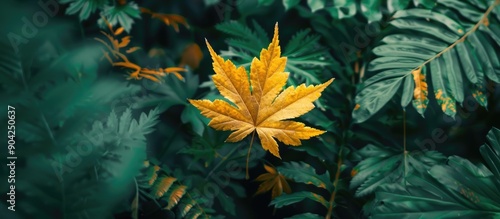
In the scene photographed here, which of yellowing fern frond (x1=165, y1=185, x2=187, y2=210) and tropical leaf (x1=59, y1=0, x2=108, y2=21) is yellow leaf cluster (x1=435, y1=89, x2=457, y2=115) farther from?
tropical leaf (x1=59, y1=0, x2=108, y2=21)

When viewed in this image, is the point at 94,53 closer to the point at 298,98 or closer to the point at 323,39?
the point at 298,98

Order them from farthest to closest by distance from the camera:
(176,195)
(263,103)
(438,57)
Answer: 1. (438,57)
2. (176,195)
3. (263,103)

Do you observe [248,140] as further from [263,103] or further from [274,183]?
[263,103]

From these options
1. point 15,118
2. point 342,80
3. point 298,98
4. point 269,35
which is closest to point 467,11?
point 342,80

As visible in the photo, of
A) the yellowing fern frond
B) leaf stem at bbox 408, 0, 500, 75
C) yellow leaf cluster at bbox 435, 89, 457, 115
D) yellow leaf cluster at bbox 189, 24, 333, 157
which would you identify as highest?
leaf stem at bbox 408, 0, 500, 75

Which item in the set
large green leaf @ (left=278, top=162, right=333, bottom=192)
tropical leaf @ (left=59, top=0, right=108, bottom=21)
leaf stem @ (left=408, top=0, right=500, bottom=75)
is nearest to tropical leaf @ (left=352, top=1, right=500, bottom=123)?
leaf stem @ (left=408, top=0, right=500, bottom=75)

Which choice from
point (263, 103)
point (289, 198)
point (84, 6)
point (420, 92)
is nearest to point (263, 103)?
point (263, 103)
